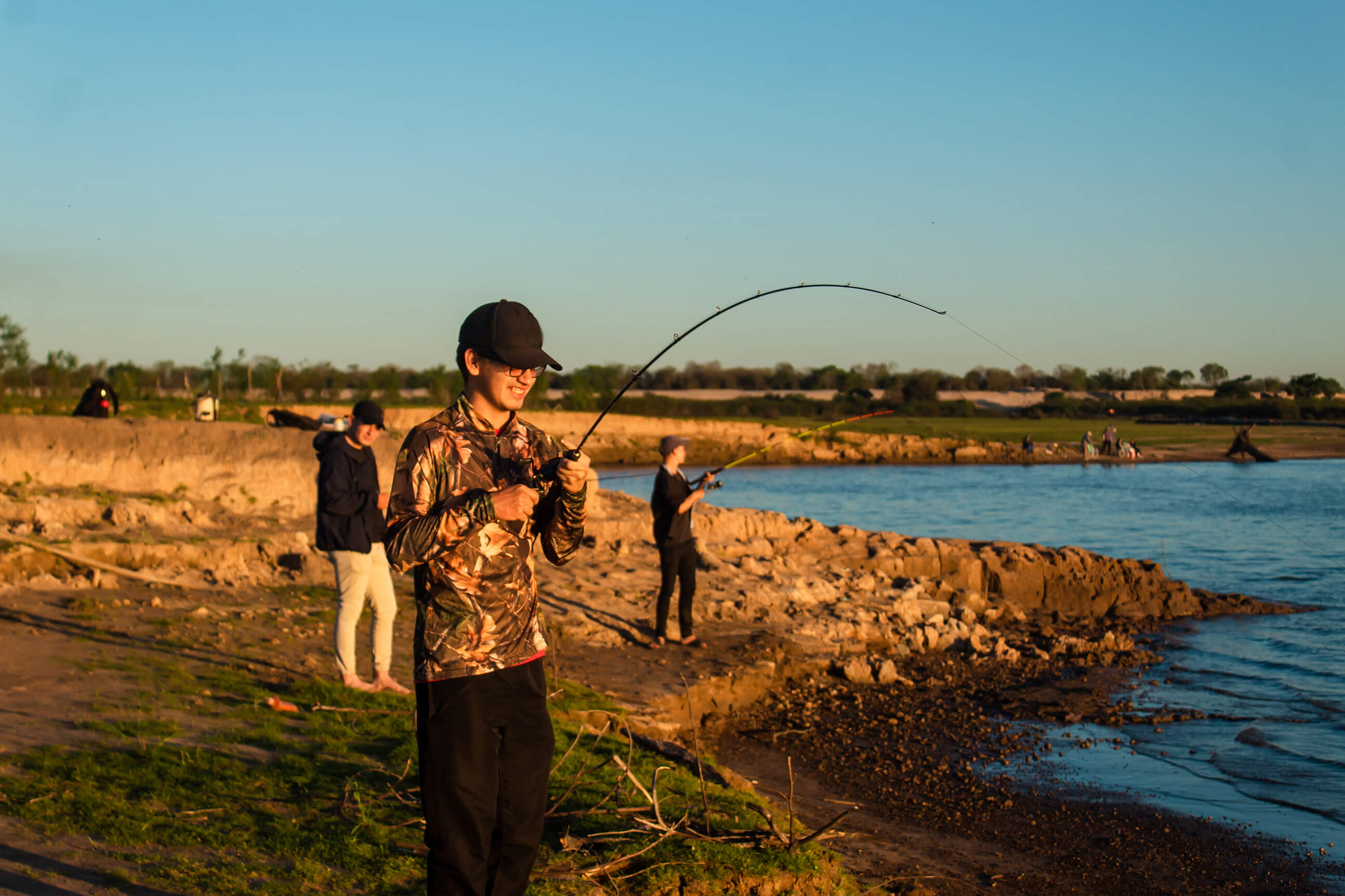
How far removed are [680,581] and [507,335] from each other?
6.97 meters

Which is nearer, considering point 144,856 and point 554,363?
point 554,363

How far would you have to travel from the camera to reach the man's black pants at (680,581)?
9.57m

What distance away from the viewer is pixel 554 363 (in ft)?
10.1

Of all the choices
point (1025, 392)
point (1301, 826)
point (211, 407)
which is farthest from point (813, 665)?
point (1025, 392)

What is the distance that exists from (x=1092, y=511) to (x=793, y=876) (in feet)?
98.9

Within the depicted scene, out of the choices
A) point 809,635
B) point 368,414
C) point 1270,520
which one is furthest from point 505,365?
point 1270,520

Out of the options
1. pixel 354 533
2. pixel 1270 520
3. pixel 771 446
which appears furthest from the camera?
pixel 1270 520

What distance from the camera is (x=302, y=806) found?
15.9 feet

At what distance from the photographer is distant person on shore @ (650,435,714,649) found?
9.46 m

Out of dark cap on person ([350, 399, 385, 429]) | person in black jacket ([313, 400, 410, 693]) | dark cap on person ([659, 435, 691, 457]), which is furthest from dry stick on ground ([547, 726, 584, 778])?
dark cap on person ([659, 435, 691, 457])

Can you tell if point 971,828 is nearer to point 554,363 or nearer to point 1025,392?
point 554,363

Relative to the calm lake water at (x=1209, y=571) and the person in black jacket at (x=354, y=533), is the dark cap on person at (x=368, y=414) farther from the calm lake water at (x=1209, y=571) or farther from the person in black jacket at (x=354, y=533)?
the calm lake water at (x=1209, y=571)

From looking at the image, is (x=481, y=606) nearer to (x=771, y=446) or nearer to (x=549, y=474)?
(x=549, y=474)

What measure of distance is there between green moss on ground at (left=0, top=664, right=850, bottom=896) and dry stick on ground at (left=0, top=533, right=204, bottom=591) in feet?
10.3
